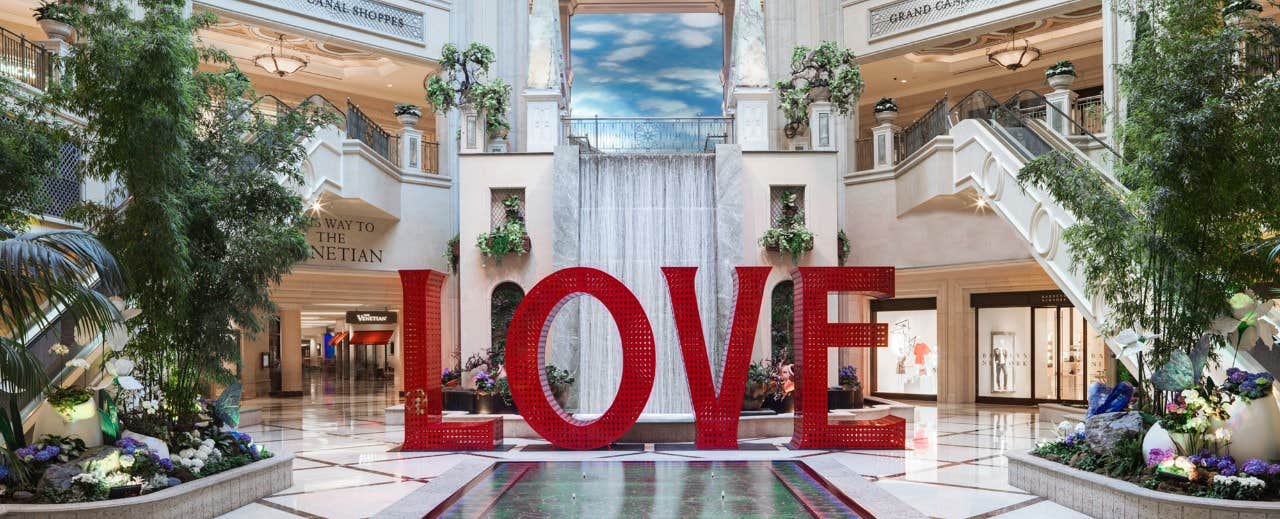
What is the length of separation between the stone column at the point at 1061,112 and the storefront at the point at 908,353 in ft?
17.7

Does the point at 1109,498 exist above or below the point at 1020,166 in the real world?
below

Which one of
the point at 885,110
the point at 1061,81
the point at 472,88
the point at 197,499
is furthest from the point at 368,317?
the point at 197,499

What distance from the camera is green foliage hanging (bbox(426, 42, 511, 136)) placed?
15.7 meters

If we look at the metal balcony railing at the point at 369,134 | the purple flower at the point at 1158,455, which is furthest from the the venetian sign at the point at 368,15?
the purple flower at the point at 1158,455

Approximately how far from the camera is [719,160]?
14484mm

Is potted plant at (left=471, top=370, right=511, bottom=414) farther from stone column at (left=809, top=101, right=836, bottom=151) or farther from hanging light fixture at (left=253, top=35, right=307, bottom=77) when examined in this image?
hanging light fixture at (left=253, top=35, right=307, bottom=77)

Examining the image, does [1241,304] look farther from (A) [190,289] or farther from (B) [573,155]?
(B) [573,155]

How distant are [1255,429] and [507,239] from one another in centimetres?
996

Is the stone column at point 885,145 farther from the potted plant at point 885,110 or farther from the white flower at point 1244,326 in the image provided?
the white flower at point 1244,326

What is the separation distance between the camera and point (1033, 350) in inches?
693

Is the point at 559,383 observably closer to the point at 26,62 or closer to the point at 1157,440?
the point at 26,62

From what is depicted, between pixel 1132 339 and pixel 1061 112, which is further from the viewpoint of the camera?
pixel 1061 112

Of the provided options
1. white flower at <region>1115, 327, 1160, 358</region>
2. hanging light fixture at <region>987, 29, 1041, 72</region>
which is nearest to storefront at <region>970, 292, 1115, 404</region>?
hanging light fixture at <region>987, 29, 1041, 72</region>

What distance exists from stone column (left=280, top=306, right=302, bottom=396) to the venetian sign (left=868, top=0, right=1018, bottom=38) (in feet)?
44.6
